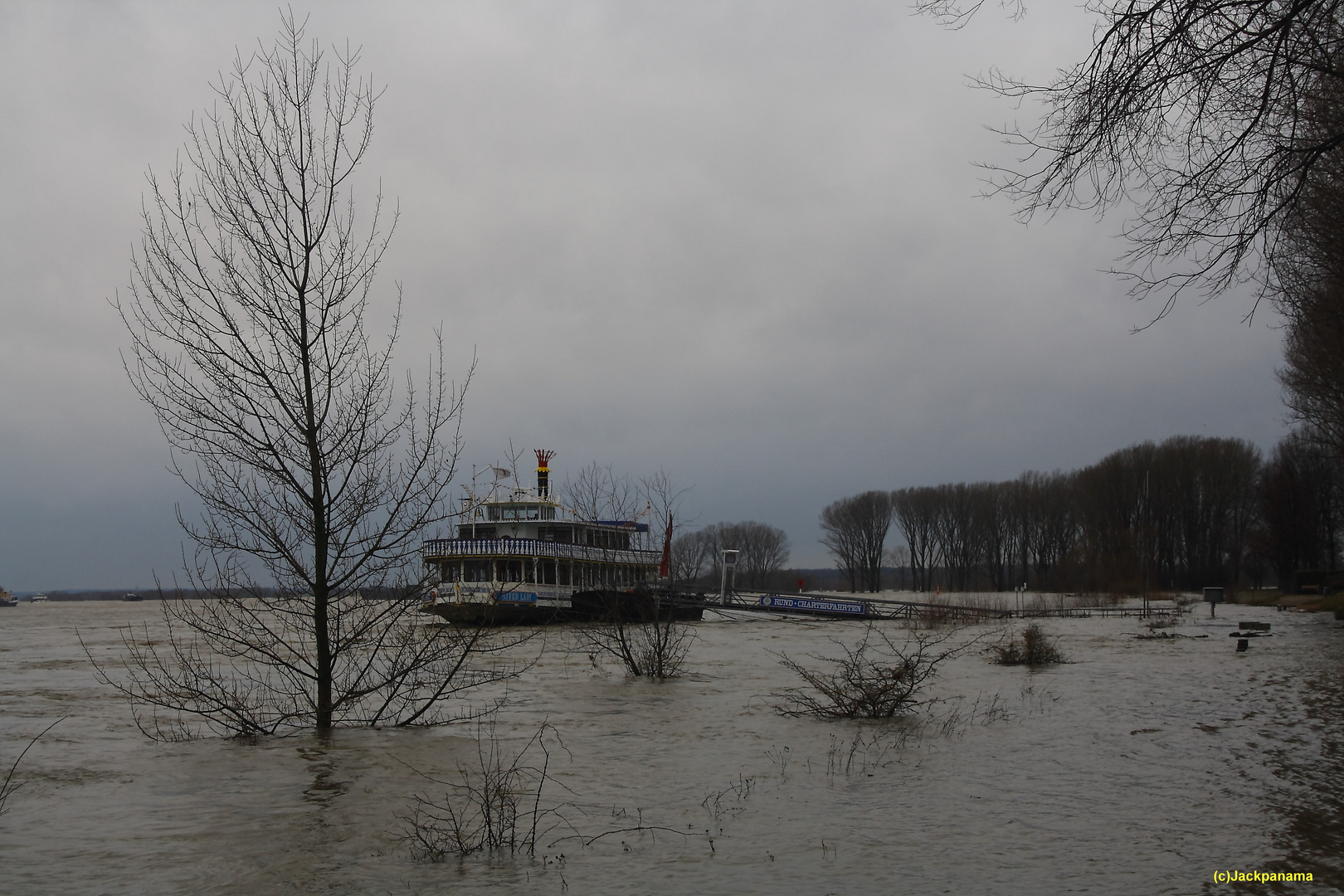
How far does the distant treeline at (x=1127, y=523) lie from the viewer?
67938 mm

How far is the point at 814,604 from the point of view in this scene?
169ft

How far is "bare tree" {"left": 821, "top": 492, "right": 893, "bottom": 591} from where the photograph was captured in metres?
119

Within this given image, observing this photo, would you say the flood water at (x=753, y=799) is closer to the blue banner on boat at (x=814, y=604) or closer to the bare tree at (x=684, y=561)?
the bare tree at (x=684, y=561)

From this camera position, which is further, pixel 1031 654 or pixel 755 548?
pixel 755 548

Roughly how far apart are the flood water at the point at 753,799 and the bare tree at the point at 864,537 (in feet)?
344

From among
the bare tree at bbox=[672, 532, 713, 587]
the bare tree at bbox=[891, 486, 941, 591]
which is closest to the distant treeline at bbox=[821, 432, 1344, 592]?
the bare tree at bbox=[891, 486, 941, 591]

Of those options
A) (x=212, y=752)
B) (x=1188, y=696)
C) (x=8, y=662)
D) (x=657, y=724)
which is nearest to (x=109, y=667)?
(x=8, y=662)

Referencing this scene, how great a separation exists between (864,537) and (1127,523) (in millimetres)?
39415

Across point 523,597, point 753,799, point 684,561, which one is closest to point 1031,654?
point 684,561

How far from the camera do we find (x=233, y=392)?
9984 mm

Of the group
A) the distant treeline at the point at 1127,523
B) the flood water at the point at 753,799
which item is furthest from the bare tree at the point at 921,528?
the flood water at the point at 753,799

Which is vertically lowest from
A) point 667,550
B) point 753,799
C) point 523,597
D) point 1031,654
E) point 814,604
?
point 814,604

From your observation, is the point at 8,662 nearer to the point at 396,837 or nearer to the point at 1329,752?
the point at 396,837

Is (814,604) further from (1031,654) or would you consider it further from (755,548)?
(755,548)
